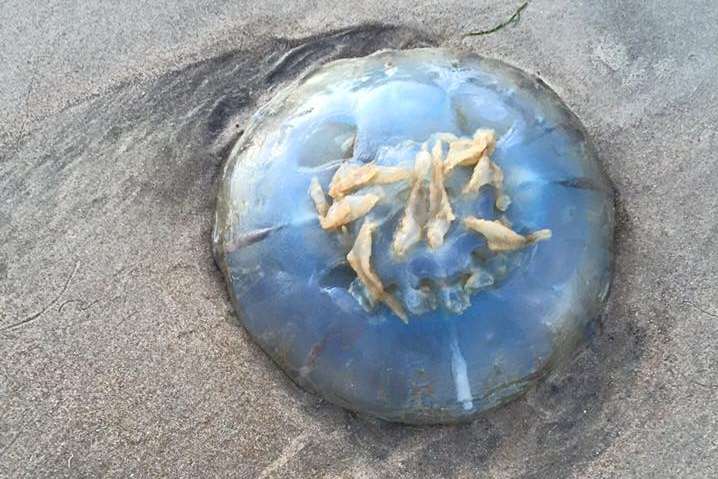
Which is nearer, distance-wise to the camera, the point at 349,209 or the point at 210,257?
the point at 349,209

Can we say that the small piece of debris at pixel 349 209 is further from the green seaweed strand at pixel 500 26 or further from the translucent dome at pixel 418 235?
the green seaweed strand at pixel 500 26

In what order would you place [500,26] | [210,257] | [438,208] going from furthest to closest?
[500,26] → [210,257] → [438,208]

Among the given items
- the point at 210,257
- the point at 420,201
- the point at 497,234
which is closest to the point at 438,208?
the point at 420,201

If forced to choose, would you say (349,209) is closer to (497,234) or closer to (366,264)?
(366,264)

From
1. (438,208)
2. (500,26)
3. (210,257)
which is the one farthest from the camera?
(500,26)

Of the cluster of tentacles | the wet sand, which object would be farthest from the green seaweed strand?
the cluster of tentacles

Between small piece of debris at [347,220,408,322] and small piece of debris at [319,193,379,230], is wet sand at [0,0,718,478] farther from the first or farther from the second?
small piece of debris at [319,193,379,230]

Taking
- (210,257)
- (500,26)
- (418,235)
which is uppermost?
(418,235)

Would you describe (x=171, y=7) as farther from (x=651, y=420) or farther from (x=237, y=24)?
(x=651, y=420)
